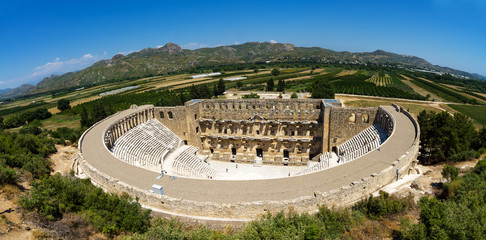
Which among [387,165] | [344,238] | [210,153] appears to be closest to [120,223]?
[344,238]

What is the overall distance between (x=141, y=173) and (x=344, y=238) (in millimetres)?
13971

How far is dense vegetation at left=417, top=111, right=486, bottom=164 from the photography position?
71.7 feet

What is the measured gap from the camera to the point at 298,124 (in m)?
32.8

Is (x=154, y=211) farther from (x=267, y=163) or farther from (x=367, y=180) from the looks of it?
(x=267, y=163)

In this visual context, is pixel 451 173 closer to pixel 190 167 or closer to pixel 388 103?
pixel 190 167

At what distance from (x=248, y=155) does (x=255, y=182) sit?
1764 centimetres

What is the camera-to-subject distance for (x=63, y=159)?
26.0 meters

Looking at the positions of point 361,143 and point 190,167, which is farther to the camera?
point 190,167

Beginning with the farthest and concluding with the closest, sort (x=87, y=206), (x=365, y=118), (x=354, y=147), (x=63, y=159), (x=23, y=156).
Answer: (x=365, y=118) → (x=354, y=147) → (x=63, y=159) → (x=23, y=156) → (x=87, y=206)

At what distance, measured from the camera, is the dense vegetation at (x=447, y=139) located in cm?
2184

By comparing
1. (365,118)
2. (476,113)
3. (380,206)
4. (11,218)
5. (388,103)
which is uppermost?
(11,218)

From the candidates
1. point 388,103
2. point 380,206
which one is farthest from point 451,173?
point 388,103

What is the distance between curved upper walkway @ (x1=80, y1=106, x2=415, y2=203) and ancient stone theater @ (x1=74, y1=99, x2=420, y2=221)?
0.07 m

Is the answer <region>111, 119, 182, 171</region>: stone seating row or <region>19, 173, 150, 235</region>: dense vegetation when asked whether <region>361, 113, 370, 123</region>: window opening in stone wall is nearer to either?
<region>111, 119, 182, 171</region>: stone seating row
